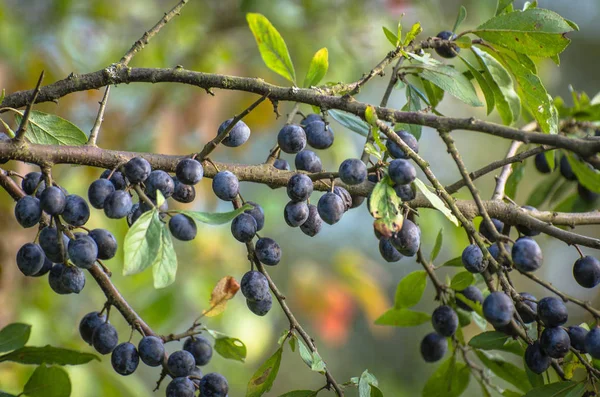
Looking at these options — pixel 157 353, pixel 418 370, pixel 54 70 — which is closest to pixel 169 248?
pixel 157 353

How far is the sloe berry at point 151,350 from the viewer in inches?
Answer: 36.7

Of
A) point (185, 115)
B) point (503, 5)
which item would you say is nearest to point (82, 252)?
point (503, 5)

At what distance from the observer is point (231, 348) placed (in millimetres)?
1065

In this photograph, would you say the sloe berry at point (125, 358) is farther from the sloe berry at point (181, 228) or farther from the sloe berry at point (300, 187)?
the sloe berry at point (300, 187)

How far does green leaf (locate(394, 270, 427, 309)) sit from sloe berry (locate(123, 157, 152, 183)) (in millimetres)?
564

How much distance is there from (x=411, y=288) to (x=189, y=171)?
55 cm

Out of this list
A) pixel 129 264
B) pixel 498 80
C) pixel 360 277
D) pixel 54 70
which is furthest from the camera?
pixel 360 277

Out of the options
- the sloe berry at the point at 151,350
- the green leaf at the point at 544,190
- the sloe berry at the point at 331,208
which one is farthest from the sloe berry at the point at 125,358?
the green leaf at the point at 544,190

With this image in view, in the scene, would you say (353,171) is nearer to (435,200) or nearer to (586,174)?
(435,200)

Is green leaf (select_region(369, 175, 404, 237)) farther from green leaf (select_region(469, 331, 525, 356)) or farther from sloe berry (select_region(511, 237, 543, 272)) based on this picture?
green leaf (select_region(469, 331, 525, 356))

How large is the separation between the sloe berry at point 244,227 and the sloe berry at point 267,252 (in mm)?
39

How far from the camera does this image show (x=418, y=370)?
587cm

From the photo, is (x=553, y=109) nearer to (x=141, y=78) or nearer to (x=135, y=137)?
(x=141, y=78)

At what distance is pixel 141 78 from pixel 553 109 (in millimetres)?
656
